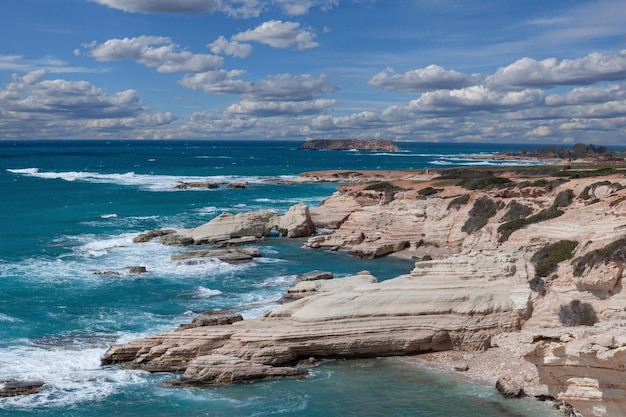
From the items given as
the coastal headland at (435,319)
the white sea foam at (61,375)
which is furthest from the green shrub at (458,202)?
the white sea foam at (61,375)

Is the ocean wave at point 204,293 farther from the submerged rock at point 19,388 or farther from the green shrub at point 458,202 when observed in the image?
the green shrub at point 458,202

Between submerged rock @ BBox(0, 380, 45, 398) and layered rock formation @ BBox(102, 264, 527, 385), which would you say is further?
layered rock formation @ BBox(102, 264, 527, 385)

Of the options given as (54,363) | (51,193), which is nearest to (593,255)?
(54,363)

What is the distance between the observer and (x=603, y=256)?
2172cm

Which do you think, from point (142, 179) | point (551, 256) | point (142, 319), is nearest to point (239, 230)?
point (142, 319)

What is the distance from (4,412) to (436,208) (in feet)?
109

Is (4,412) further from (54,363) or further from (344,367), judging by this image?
(344,367)

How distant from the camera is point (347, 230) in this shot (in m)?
47.3

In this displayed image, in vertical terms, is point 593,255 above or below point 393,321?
above

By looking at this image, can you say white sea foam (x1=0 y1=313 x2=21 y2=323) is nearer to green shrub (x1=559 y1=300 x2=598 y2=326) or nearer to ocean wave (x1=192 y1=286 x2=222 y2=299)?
ocean wave (x1=192 y1=286 x2=222 y2=299)

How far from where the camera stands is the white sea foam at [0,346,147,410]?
18844 millimetres

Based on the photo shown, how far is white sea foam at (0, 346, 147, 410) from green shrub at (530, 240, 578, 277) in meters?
15.3

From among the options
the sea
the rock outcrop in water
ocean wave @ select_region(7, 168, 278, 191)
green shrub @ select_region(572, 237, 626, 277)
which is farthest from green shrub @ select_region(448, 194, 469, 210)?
ocean wave @ select_region(7, 168, 278, 191)

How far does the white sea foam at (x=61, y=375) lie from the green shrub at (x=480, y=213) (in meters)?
25.8
